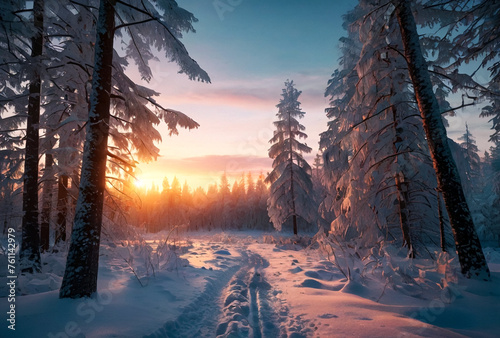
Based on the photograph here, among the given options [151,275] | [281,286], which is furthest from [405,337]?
[151,275]

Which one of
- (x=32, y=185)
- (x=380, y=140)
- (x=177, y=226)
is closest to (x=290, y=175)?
(x=380, y=140)

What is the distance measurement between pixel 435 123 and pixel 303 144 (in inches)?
598

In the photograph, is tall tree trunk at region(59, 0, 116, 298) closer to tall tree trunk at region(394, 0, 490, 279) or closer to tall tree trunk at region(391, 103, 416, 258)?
tall tree trunk at region(394, 0, 490, 279)

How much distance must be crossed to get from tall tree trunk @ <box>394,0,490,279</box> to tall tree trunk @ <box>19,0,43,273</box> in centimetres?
1020

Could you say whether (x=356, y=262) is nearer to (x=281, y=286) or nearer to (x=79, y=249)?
(x=281, y=286)

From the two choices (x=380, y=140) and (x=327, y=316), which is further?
(x=380, y=140)

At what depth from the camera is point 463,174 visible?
833 cm

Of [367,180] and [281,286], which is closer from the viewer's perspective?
[281,286]

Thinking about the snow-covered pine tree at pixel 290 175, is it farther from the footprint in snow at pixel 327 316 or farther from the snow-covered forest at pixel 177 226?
the footprint in snow at pixel 327 316

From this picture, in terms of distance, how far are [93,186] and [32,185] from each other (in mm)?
4706

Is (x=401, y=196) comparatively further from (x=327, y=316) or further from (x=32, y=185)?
(x=32, y=185)

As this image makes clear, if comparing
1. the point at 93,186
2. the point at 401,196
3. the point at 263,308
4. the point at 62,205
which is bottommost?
the point at 263,308

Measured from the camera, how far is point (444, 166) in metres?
4.93

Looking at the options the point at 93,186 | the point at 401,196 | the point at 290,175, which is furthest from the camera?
the point at 290,175
